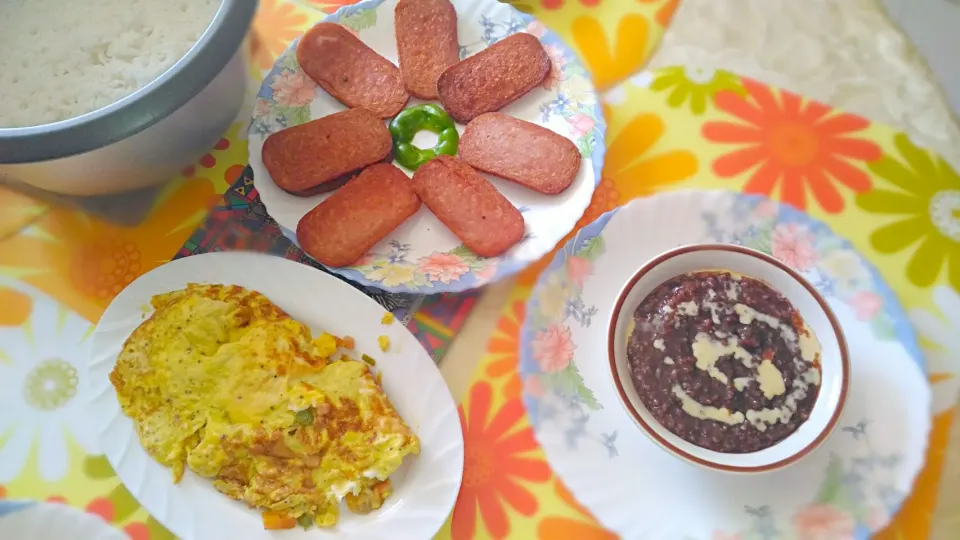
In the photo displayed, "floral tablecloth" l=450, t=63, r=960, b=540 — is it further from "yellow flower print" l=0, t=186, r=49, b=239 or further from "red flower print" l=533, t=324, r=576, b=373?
"yellow flower print" l=0, t=186, r=49, b=239

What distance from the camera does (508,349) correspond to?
4.39 feet

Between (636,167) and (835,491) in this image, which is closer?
(835,491)

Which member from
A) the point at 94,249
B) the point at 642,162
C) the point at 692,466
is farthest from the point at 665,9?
the point at 94,249

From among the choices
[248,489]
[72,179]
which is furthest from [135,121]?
[248,489]

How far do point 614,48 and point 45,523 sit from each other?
144 centimetres

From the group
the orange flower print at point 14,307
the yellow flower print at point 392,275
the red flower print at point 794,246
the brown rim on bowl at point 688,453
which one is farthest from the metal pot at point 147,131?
the red flower print at point 794,246

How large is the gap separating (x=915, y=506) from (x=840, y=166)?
663 millimetres

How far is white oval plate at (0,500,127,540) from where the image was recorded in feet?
3.64

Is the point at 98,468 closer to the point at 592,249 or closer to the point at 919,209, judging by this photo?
the point at 592,249

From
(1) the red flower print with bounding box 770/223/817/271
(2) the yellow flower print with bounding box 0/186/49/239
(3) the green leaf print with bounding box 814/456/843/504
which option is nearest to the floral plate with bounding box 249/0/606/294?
(1) the red flower print with bounding box 770/223/817/271

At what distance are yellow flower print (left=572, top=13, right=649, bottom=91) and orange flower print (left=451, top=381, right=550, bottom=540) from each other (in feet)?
2.55

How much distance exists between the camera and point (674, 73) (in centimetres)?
157

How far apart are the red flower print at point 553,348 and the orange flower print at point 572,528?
0.20m

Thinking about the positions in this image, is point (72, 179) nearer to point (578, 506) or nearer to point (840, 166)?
point (578, 506)
